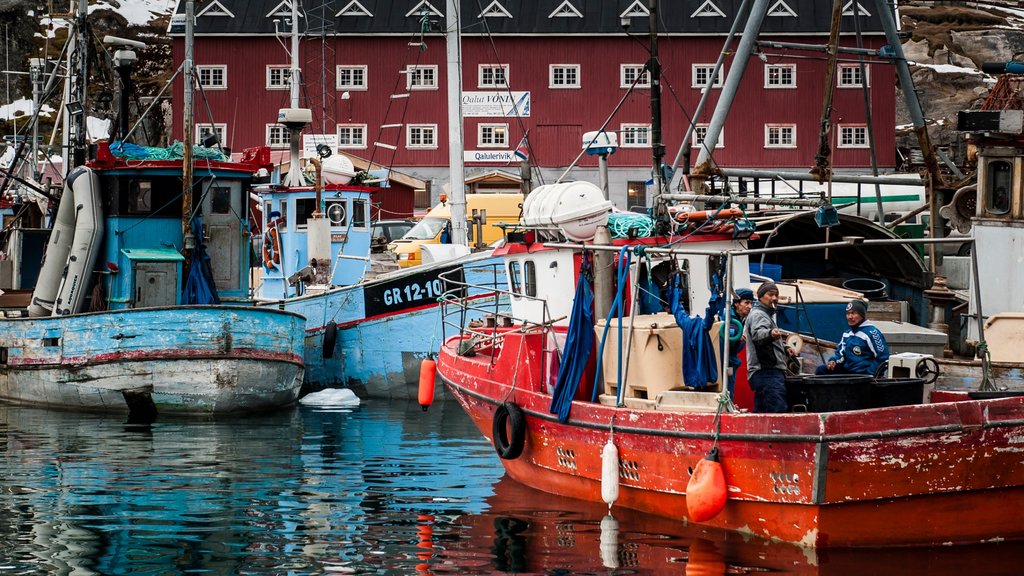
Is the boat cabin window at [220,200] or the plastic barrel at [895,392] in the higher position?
the boat cabin window at [220,200]

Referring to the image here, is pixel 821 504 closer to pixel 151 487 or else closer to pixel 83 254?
pixel 151 487

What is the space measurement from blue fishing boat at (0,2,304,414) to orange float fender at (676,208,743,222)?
27.9 feet

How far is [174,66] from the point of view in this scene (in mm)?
53594

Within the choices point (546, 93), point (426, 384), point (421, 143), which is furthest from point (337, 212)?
point (546, 93)

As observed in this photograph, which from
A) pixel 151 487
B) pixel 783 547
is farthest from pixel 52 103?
pixel 783 547

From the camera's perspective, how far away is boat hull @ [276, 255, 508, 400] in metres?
22.3

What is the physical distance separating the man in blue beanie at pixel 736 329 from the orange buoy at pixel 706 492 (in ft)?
3.18

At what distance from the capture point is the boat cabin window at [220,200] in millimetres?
23125

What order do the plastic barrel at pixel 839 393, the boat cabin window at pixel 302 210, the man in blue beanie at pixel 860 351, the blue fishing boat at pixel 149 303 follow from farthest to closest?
the boat cabin window at pixel 302 210 → the blue fishing boat at pixel 149 303 → the man in blue beanie at pixel 860 351 → the plastic barrel at pixel 839 393

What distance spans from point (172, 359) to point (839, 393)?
11728mm

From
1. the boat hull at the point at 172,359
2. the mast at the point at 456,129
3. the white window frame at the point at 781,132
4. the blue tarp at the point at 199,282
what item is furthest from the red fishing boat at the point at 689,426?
the white window frame at the point at 781,132

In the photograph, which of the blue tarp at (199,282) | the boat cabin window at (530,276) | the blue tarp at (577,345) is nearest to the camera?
the blue tarp at (577,345)

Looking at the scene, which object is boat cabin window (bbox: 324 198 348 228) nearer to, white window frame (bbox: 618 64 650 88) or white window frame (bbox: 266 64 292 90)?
white window frame (bbox: 266 64 292 90)

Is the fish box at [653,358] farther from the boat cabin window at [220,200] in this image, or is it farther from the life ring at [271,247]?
the life ring at [271,247]
